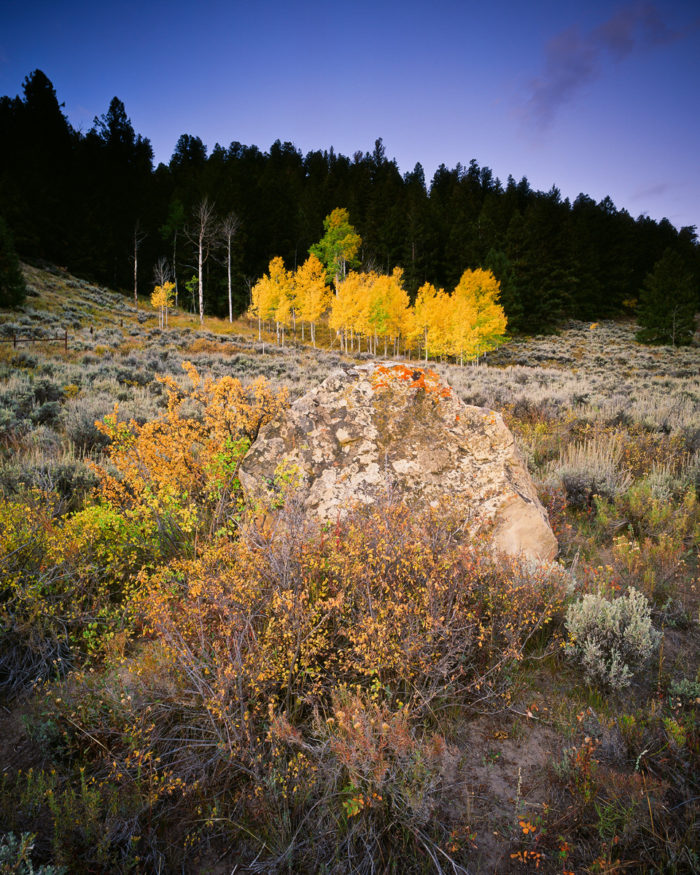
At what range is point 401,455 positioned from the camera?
157 inches

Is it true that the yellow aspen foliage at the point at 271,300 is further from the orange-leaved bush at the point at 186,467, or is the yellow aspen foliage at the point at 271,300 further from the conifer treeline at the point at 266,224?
the orange-leaved bush at the point at 186,467

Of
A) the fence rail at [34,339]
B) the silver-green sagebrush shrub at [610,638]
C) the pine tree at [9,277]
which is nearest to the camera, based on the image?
the silver-green sagebrush shrub at [610,638]

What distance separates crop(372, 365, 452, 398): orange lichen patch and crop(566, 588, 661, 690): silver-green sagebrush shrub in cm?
253

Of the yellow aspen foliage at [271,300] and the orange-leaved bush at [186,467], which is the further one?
the yellow aspen foliage at [271,300]

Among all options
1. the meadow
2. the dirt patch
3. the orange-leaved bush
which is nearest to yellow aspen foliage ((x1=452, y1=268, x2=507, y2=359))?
the meadow

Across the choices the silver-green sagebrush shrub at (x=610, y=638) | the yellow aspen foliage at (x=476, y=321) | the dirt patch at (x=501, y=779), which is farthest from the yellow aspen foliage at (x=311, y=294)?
the dirt patch at (x=501, y=779)

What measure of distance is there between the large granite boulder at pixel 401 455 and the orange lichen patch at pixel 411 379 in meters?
0.01

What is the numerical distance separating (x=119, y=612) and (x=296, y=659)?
5.09 ft

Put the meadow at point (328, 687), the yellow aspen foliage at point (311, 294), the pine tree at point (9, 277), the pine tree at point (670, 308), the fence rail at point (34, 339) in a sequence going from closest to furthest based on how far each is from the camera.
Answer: the meadow at point (328, 687)
the fence rail at point (34, 339)
the pine tree at point (9, 277)
the yellow aspen foliage at point (311, 294)
the pine tree at point (670, 308)

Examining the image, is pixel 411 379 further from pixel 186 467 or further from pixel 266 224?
pixel 266 224

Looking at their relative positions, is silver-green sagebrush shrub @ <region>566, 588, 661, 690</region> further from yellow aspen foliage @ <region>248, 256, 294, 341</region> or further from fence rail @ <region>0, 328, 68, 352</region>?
yellow aspen foliage @ <region>248, 256, 294, 341</region>

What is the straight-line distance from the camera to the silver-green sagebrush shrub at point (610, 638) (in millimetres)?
2357

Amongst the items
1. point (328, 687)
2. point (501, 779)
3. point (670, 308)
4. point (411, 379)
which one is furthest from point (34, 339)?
point (670, 308)

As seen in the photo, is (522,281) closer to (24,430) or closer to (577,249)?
(577,249)
